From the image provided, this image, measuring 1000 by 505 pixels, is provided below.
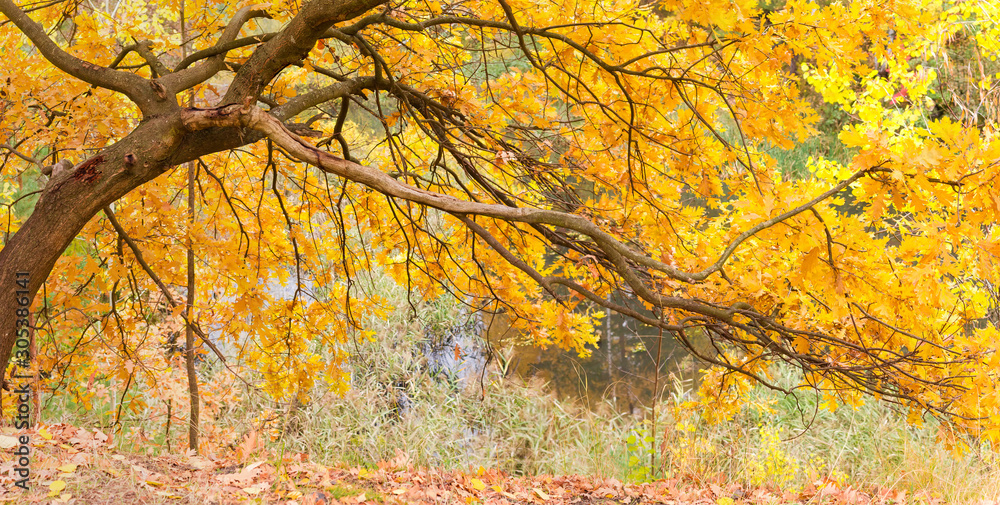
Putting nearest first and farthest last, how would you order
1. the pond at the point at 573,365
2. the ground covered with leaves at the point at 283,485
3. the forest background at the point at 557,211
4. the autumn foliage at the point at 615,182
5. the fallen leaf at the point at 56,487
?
1. the autumn foliage at the point at 615,182
2. the forest background at the point at 557,211
3. the fallen leaf at the point at 56,487
4. the ground covered with leaves at the point at 283,485
5. the pond at the point at 573,365

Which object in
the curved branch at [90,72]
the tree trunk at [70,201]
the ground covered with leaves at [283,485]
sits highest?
the curved branch at [90,72]

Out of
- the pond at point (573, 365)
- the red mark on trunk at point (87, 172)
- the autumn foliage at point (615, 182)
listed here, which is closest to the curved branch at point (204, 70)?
the autumn foliage at point (615, 182)

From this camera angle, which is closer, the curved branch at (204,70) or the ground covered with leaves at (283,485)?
the ground covered with leaves at (283,485)

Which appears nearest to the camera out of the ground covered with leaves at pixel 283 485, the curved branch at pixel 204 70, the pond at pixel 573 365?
the ground covered with leaves at pixel 283 485

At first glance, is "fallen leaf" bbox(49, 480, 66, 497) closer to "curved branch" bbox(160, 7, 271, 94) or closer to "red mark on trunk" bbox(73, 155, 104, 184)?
"red mark on trunk" bbox(73, 155, 104, 184)

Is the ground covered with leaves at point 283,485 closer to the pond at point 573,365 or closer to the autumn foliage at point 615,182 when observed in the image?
the autumn foliage at point 615,182

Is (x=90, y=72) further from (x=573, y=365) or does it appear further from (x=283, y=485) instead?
(x=573, y=365)

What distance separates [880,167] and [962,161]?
185 mm

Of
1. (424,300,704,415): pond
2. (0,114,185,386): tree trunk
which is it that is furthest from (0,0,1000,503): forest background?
(424,300,704,415): pond

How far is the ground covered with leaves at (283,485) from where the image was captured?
2.34 m

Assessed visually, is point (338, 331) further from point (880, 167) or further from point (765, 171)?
point (880, 167)

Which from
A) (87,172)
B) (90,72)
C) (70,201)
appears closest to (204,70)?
(90,72)

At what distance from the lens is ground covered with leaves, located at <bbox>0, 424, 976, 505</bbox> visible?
2340 millimetres

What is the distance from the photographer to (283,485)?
284cm
